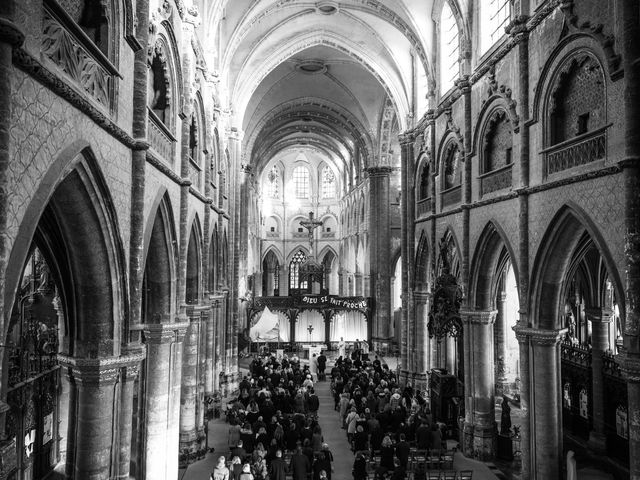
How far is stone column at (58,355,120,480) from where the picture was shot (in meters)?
7.34

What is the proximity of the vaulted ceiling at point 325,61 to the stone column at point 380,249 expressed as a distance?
178 centimetres

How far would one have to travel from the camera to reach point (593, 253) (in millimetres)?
17859

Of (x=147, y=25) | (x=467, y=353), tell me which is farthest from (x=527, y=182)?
(x=147, y=25)

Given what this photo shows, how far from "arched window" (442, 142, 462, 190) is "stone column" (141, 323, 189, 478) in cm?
1163

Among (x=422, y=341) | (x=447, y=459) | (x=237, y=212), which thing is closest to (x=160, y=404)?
(x=447, y=459)

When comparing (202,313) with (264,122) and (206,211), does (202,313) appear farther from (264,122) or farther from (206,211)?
(264,122)

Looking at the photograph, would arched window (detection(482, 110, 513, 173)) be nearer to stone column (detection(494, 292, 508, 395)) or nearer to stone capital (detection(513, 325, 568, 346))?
stone capital (detection(513, 325, 568, 346))

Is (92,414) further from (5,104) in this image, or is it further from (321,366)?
(321,366)

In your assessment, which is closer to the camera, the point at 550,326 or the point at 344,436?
the point at 550,326

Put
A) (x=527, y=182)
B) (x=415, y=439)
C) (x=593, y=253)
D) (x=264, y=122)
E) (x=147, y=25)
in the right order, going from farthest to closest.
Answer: (x=264, y=122) < (x=593, y=253) < (x=415, y=439) < (x=527, y=182) < (x=147, y=25)

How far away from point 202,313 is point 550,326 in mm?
9833

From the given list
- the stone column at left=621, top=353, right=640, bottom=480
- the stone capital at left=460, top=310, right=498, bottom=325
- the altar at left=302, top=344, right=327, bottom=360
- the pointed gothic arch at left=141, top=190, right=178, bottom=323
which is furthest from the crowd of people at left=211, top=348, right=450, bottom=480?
the altar at left=302, top=344, right=327, bottom=360

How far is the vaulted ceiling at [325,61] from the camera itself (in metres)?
21.1

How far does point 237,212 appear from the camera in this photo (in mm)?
26281
